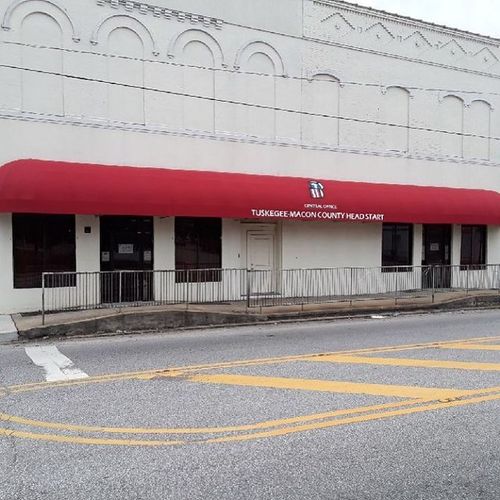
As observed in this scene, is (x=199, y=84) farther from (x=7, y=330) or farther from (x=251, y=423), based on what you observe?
(x=251, y=423)

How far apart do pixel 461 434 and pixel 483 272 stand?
15.4 metres

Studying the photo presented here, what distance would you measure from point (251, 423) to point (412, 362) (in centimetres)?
390

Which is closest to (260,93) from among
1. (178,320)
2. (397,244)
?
(397,244)

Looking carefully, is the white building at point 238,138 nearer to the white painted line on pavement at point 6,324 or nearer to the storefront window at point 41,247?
the storefront window at point 41,247

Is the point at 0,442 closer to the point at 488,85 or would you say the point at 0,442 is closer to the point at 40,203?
the point at 40,203

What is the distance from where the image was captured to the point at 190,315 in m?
12.7

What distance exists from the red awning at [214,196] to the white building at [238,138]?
51 mm

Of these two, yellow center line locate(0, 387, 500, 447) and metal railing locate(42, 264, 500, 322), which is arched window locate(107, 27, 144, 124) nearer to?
metal railing locate(42, 264, 500, 322)

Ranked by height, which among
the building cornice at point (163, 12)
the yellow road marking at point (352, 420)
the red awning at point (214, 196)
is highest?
the building cornice at point (163, 12)

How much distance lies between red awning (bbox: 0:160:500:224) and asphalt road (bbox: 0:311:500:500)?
14.0ft

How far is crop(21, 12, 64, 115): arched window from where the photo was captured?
525 inches

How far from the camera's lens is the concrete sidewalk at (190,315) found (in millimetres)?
11383

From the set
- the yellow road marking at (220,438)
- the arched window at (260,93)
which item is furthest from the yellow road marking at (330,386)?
the arched window at (260,93)

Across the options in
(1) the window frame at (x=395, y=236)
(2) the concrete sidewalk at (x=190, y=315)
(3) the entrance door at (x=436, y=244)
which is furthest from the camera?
(3) the entrance door at (x=436, y=244)
